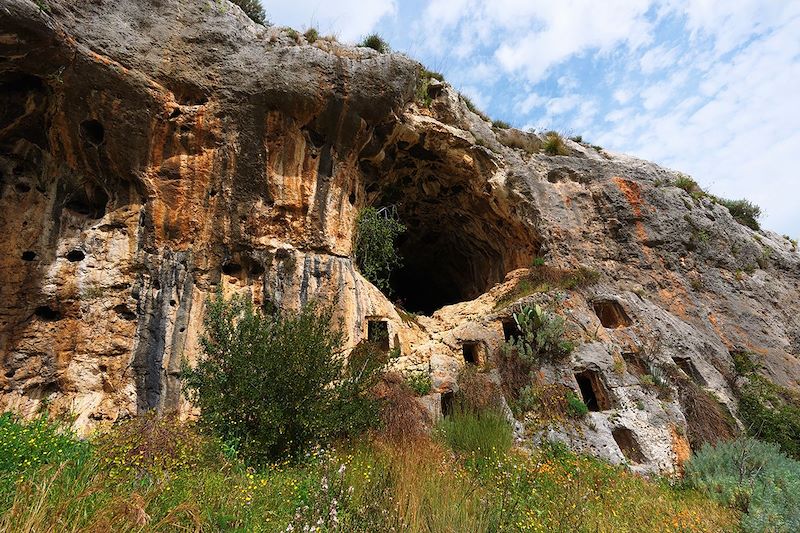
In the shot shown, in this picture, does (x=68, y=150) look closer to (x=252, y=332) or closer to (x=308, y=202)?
(x=308, y=202)

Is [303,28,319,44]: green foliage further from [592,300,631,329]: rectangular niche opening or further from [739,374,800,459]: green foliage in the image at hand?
[739,374,800,459]: green foliage

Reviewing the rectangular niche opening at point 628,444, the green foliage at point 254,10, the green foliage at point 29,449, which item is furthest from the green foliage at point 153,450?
the green foliage at point 254,10

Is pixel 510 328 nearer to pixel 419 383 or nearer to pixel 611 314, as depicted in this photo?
pixel 611 314

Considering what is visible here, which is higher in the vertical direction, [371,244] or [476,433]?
[371,244]

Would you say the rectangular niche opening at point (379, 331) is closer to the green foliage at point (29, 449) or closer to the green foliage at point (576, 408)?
the green foliage at point (576, 408)

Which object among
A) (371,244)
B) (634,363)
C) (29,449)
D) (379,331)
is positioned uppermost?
(371,244)

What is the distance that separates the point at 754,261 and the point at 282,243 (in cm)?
1516

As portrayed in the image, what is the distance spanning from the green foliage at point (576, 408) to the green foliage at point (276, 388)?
4.52 m

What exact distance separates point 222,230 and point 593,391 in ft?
30.3

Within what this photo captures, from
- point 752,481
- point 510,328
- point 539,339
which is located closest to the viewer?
point 752,481

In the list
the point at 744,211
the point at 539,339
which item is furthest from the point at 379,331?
the point at 744,211

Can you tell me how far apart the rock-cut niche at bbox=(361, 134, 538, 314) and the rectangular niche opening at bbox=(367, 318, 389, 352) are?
2257mm

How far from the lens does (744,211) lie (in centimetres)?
1730

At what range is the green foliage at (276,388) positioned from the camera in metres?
6.04
